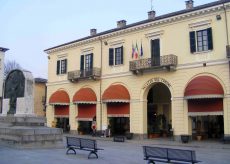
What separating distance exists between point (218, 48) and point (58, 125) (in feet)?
78.5

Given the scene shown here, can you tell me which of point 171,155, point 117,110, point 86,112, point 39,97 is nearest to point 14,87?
point 171,155

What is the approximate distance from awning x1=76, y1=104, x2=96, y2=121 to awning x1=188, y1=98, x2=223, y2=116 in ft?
41.3

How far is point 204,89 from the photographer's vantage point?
976 inches

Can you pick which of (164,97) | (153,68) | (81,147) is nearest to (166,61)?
(153,68)

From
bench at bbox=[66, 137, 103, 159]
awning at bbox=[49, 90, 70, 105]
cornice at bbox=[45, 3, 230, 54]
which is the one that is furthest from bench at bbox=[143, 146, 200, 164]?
awning at bbox=[49, 90, 70, 105]

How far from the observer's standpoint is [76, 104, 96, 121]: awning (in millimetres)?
35312

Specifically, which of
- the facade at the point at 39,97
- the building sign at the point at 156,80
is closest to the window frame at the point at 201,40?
the building sign at the point at 156,80

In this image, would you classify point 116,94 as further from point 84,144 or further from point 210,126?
point 84,144

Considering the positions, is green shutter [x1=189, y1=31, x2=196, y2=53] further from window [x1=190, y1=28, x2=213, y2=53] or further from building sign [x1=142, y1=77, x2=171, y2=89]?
building sign [x1=142, y1=77, x2=171, y2=89]

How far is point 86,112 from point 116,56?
7733 millimetres

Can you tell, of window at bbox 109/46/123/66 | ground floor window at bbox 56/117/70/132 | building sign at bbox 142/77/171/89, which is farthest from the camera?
ground floor window at bbox 56/117/70/132

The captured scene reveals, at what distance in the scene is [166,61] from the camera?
92.2 ft

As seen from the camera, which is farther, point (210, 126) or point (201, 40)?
point (210, 126)

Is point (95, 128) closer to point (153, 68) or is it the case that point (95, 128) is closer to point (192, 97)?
point (153, 68)
